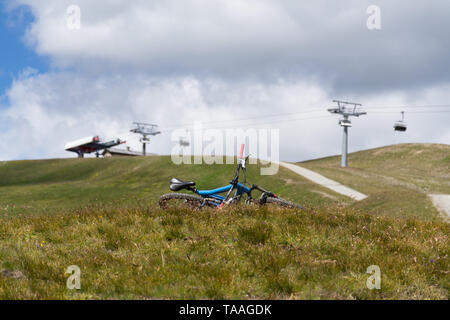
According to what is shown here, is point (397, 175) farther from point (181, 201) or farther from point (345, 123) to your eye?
point (181, 201)

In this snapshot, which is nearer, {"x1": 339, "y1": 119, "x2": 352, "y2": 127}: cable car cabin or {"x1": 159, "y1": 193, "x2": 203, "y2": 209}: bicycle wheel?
{"x1": 159, "y1": 193, "x2": 203, "y2": 209}: bicycle wheel

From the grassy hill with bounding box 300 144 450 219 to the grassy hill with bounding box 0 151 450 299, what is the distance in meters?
5.15

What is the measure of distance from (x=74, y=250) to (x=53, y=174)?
72649mm

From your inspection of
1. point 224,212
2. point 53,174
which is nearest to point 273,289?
point 224,212

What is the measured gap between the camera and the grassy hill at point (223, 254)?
18.9 feet

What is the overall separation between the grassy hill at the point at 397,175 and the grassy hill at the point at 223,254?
515cm

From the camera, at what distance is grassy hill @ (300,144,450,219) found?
2912cm

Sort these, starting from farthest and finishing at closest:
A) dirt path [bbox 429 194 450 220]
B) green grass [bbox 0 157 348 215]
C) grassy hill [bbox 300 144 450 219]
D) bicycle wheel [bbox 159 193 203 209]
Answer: green grass [bbox 0 157 348 215] < grassy hill [bbox 300 144 450 219] < dirt path [bbox 429 194 450 220] < bicycle wheel [bbox 159 193 203 209]

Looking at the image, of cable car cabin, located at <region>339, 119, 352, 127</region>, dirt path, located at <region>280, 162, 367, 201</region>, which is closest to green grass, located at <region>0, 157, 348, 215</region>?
dirt path, located at <region>280, 162, 367, 201</region>

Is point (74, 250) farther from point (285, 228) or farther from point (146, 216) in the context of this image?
point (285, 228)

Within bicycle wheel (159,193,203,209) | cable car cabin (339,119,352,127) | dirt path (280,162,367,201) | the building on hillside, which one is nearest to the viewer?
bicycle wheel (159,193,203,209)
